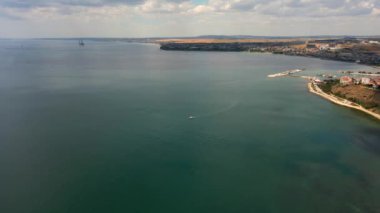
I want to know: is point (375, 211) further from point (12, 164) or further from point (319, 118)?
point (12, 164)

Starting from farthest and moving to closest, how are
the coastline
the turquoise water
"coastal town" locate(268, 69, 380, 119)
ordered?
1. "coastal town" locate(268, 69, 380, 119)
2. the coastline
3. the turquoise water

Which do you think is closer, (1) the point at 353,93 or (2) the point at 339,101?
(2) the point at 339,101

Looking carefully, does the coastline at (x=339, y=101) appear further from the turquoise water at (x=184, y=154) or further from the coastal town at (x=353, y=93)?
the turquoise water at (x=184, y=154)

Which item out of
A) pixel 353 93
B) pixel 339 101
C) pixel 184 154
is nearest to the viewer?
pixel 184 154

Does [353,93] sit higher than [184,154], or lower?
higher

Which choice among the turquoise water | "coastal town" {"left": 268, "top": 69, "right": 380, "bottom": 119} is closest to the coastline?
"coastal town" {"left": 268, "top": 69, "right": 380, "bottom": 119}

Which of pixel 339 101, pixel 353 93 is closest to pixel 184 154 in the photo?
pixel 339 101

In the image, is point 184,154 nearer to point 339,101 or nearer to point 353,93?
point 339,101

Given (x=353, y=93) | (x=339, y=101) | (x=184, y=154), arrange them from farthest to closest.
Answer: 1. (x=353, y=93)
2. (x=339, y=101)
3. (x=184, y=154)

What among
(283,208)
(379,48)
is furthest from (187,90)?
(379,48)

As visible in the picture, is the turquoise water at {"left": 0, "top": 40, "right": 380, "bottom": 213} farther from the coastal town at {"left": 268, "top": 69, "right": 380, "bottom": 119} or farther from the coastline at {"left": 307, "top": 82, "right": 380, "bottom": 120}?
the coastal town at {"left": 268, "top": 69, "right": 380, "bottom": 119}
